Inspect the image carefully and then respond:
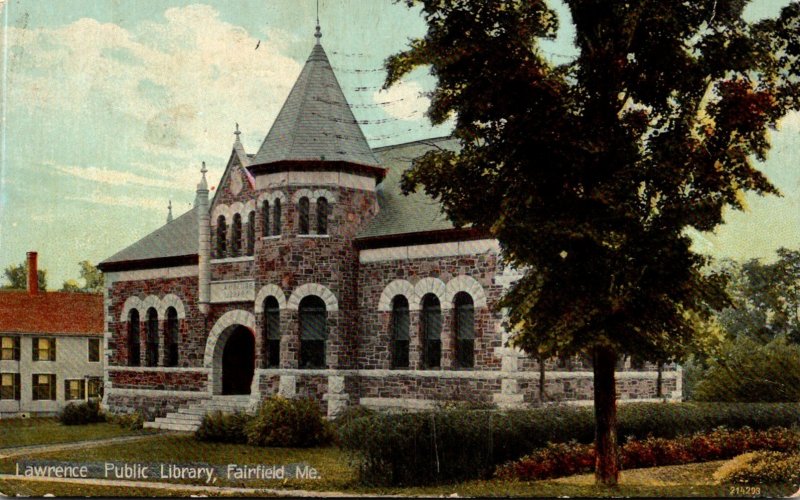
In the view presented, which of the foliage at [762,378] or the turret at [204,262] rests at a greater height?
the turret at [204,262]

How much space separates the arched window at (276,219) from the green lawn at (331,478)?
6168 mm

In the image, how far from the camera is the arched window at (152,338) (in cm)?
3064

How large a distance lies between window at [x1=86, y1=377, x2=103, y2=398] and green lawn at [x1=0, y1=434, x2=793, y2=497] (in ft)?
53.3

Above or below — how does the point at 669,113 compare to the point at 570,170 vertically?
above

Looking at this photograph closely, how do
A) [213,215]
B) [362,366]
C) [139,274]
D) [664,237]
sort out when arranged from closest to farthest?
[664,237], [362,366], [213,215], [139,274]

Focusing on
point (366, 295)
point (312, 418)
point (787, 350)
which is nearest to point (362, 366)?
point (366, 295)

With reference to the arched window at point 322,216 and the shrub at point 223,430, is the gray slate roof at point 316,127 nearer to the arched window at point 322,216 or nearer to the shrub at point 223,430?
the arched window at point 322,216

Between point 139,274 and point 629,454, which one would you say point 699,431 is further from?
point 139,274

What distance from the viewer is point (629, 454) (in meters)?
18.4

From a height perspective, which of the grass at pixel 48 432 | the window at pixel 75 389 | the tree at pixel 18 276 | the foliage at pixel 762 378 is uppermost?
the tree at pixel 18 276

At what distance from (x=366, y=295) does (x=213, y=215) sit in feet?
19.5

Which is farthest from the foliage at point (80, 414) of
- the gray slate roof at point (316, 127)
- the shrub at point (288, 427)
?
the gray slate roof at point (316, 127)

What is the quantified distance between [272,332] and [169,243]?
6.57 meters

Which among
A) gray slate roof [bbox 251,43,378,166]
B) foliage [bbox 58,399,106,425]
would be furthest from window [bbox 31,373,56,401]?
gray slate roof [bbox 251,43,378,166]
